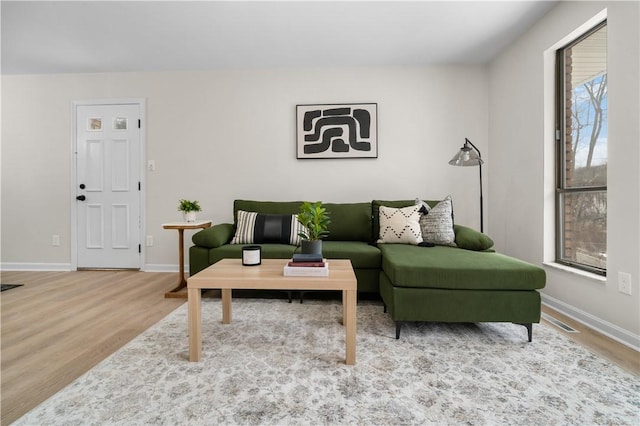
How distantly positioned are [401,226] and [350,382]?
1703 mm


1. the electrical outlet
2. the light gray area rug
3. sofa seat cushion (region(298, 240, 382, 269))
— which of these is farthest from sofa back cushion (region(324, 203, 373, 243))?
the electrical outlet

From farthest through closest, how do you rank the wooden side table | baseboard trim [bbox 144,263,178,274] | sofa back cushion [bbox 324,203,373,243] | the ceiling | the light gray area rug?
baseboard trim [bbox 144,263,178,274]
sofa back cushion [bbox 324,203,373,243]
the wooden side table
the ceiling
the light gray area rug

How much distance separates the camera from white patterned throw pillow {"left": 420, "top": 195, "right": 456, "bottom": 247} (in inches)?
108

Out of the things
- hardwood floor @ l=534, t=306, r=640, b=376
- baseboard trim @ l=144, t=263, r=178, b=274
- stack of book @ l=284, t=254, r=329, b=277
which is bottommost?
hardwood floor @ l=534, t=306, r=640, b=376

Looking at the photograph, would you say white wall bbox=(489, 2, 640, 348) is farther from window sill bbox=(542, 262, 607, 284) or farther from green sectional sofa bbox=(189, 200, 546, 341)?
green sectional sofa bbox=(189, 200, 546, 341)

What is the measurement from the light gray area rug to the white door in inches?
91.5

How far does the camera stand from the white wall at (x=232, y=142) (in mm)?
3611

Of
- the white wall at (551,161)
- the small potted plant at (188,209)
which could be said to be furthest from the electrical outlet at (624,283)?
the small potted plant at (188,209)

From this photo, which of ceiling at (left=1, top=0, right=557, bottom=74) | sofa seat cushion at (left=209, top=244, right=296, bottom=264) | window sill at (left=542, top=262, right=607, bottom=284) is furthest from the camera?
sofa seat cushion at (left=209, top=244, right=296, bottom=264)

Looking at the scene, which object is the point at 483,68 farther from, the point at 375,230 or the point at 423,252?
the point at 423,252

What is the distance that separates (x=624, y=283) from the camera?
1.89 meters

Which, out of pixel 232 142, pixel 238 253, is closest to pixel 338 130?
pixel 232 142

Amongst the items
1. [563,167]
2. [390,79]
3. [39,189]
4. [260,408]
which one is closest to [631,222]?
[563,167]

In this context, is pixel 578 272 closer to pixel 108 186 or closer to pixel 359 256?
pixel 359 256
